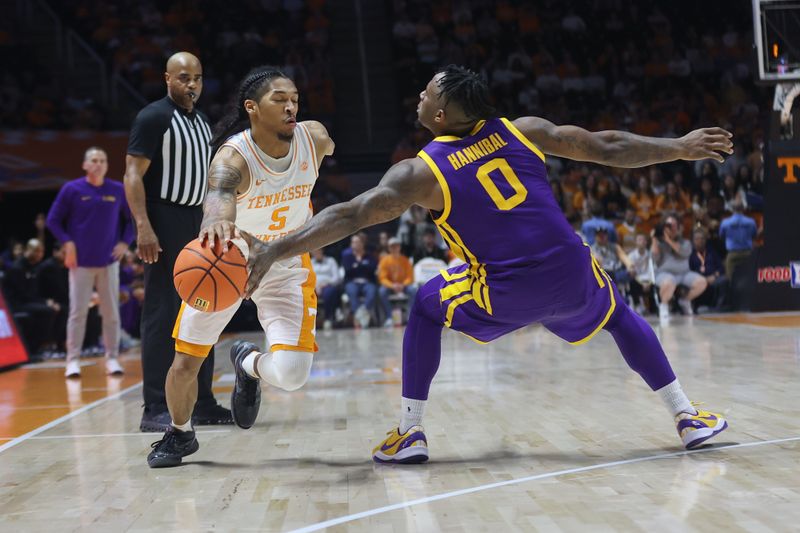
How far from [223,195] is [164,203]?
4.78 feet

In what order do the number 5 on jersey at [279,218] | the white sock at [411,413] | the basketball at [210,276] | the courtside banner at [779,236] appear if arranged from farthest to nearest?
the courtside banner at [779,236]
the number 5 on jersey at [279,218]
the white sock at [411,413]
the basketball at [210,276]

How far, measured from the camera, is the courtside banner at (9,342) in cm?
922

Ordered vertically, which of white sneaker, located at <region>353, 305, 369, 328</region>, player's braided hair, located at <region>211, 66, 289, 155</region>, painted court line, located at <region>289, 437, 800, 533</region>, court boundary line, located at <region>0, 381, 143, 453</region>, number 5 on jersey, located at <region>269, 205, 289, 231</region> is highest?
player's braided hair, located at <region>211, 66, 289, 155</region>

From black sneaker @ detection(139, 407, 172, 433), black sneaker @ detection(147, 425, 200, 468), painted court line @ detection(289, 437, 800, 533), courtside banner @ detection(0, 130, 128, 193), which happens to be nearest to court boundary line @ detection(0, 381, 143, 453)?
black sneaker @ detection(139, 407, 172, 433)

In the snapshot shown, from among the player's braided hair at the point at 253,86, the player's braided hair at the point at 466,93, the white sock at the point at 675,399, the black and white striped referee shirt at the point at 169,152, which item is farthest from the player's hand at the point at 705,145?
the black and white striped referee shirt at the point at 169,152

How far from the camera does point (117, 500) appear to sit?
10.8 ft

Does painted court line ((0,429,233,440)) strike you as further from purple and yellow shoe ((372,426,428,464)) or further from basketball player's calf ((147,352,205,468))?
purple and yellow shoe ((372,426,428,464))

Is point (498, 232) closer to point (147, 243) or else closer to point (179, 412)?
point (179, 412)

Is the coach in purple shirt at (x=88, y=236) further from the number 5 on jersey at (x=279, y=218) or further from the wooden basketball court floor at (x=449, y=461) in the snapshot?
the number 5 on jersey at (x=279, y=218)

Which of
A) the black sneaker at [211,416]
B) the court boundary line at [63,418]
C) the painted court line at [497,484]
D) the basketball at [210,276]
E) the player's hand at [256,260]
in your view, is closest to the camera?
the painted court line at [497,484]

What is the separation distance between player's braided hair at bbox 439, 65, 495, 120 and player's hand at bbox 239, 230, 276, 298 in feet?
3.37

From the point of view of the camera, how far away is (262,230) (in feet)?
14.0

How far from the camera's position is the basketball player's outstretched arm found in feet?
10.8

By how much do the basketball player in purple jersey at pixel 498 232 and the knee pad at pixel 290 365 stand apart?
0.52 m
